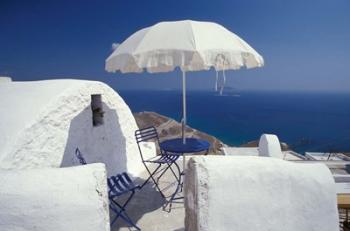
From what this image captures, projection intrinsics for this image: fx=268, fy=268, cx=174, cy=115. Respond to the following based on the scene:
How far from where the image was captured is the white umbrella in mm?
3236

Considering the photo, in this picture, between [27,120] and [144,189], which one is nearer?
[27,120]

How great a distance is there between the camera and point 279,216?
2.33 m

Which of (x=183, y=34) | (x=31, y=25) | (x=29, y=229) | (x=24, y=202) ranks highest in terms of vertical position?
(x=31, y=25)

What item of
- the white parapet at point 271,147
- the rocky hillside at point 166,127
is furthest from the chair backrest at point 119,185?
the rocky hillside at point 166,127

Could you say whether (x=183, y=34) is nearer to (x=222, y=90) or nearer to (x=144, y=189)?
(x=222, y=90)

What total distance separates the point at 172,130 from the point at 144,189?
8141mm

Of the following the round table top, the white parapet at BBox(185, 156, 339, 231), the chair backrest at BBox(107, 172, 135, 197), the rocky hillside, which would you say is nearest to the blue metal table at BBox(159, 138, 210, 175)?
the round table top

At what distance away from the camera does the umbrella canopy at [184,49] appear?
3.24 meters

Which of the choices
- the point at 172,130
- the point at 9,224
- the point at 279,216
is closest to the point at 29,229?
the point at 9,224

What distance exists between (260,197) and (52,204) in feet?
5.63

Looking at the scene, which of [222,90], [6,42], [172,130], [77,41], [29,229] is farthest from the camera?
[77,41]

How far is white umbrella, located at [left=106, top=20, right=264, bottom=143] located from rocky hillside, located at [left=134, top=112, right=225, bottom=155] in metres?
8.58

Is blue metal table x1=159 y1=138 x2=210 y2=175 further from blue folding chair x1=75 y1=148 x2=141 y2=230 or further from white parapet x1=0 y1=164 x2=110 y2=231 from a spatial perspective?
white parapet x1=0 y1=164 x2=110 y2=231

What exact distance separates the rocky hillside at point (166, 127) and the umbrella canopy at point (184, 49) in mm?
8612
